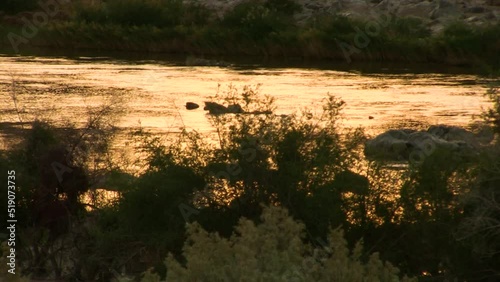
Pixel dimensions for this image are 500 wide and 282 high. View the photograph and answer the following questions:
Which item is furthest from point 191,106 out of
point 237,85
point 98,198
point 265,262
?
point 265,262

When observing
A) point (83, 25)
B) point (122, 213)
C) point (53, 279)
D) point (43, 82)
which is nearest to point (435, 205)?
point (122, 213)

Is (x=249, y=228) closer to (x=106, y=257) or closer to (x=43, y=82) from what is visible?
(x=106, y=257)

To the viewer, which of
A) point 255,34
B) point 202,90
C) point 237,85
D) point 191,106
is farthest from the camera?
point 255,34

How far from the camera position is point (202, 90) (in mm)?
28641

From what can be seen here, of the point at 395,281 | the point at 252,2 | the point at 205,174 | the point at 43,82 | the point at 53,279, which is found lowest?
the point at 252,2

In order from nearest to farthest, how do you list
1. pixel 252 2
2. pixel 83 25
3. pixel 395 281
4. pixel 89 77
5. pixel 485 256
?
1. pixel 395 281
2. pixel 485 256
3. pixel 89 77
4. pixel 83 25
5. pixel 252 2

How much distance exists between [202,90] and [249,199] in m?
17.5

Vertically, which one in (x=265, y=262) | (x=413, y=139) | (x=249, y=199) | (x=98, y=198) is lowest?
(x=413, y=139)

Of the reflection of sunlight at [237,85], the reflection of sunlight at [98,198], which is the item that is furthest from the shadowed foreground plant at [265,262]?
the reflection of sunlight at [237,85]

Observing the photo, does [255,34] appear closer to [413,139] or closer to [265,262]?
[413,139]

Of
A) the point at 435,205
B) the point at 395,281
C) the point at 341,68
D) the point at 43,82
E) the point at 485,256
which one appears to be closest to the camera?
the point at 395,281

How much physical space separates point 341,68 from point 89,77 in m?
8.49

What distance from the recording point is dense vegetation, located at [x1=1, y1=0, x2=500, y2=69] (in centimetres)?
3909

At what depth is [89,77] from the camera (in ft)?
102
